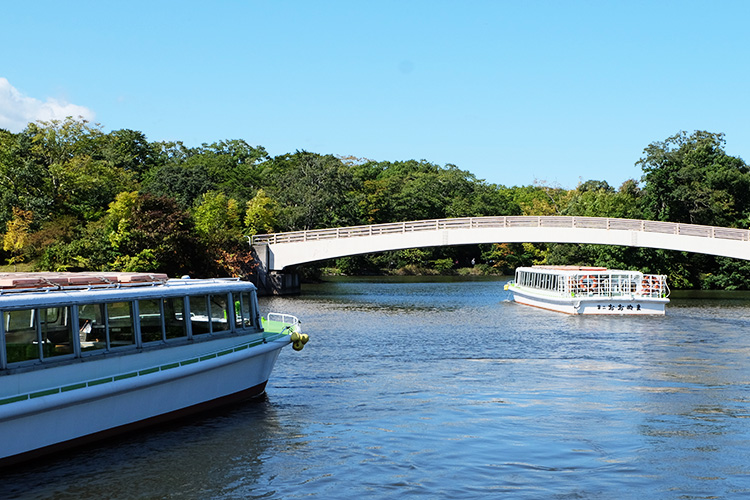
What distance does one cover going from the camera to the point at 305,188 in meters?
97.1

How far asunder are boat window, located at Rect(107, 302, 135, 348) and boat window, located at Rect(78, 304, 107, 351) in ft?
0.66

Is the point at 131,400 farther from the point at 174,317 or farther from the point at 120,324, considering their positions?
the point at 174,317

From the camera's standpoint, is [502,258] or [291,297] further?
[502,258]

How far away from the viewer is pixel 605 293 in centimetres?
5062

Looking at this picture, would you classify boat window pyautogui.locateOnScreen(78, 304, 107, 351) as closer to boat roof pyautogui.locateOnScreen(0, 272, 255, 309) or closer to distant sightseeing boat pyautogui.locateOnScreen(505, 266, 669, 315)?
boat roof pyautogui.locateOnScreen(0, 272, 255, 309)

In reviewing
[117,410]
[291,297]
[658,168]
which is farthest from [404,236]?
[117,410]

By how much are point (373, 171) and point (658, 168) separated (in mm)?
83805

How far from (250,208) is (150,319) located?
6511 centimetres

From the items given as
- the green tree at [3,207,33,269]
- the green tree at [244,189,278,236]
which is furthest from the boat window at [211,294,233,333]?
the green tree at [244,189,278,236]

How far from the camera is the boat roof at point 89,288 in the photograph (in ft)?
50.9

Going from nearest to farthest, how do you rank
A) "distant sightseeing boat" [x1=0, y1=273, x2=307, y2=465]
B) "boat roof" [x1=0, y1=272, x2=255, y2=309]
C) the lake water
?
the lake water < "distant sightseeing boat" [x1=0, y1=273, x2=307, y2=465] < "boat roof" [x1=0, y1=272, x2=255, y2=309]

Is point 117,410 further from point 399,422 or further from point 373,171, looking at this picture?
point 373,171

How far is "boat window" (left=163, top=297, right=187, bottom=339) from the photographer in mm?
18438

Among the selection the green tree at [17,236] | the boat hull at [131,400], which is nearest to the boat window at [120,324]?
the boat hull at [131,400]
